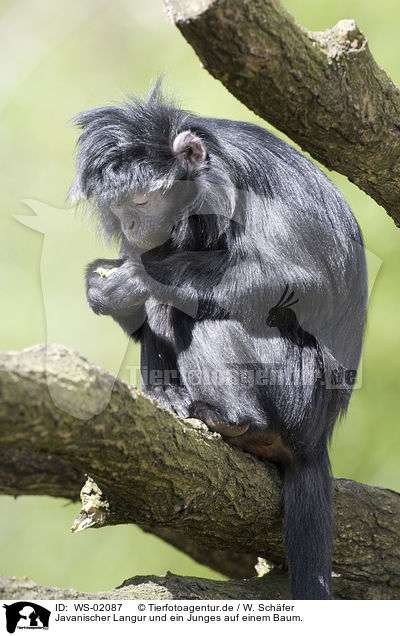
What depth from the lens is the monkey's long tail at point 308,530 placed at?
2.54 metres

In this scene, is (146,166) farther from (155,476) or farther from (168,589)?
(168,589)

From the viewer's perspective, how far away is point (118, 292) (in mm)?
2879

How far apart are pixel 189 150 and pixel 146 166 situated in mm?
179

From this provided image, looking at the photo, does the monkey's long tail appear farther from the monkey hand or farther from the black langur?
the monkey hand

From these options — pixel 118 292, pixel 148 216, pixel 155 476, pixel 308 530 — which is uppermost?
pixel 148 216

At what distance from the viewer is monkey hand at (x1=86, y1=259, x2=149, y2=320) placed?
2848mm
